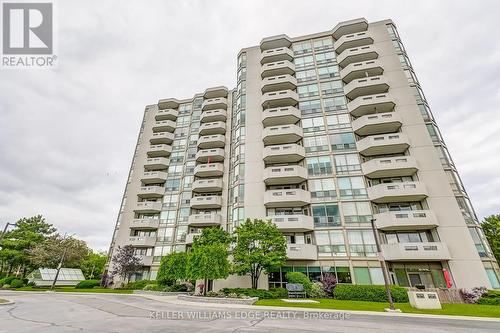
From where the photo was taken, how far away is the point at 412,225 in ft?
78.4

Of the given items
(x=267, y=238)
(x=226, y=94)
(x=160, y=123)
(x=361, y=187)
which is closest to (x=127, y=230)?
(x=160, y=123)

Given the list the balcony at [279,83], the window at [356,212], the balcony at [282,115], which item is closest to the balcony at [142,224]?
the balcony at [282,115]

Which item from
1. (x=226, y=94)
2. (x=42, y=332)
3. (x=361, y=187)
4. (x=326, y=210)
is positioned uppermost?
(x=226, y=94)

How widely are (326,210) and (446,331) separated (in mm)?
17954

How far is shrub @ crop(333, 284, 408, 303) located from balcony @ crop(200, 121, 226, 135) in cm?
3022

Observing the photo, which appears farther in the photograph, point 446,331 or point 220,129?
point 220,129

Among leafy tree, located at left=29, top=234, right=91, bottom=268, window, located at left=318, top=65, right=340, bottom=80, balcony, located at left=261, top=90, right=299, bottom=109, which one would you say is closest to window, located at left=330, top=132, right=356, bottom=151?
balcony, located at left=261, top=90, right=299, bottom=109

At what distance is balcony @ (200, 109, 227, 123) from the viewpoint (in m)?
43.2

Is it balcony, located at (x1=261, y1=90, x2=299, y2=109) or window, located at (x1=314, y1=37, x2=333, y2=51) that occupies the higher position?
window, located at (x1=314, y1=37, x2=333, y2=51)

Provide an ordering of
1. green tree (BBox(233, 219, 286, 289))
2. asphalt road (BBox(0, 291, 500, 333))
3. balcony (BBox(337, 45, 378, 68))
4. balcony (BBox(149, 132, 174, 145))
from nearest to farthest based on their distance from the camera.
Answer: asphalt road (BBox(0, 291, 500, 333))
green tree (BBox(233, 219, 286, 289))
balcony (BBox(337, 45, 378, 68))
balcony (BBox(149, 132, 174, 145))

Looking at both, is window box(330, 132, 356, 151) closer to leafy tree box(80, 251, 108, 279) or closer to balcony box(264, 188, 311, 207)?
balcony box(264, 188, 311, 207)

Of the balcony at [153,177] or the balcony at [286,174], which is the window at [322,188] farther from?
the balcony at [153,177]

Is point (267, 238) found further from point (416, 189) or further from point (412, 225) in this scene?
point (416, 189)

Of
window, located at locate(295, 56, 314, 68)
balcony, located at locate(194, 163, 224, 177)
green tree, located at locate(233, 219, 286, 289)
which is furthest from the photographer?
balcony, located at locate(194, 163, 224, 177)
